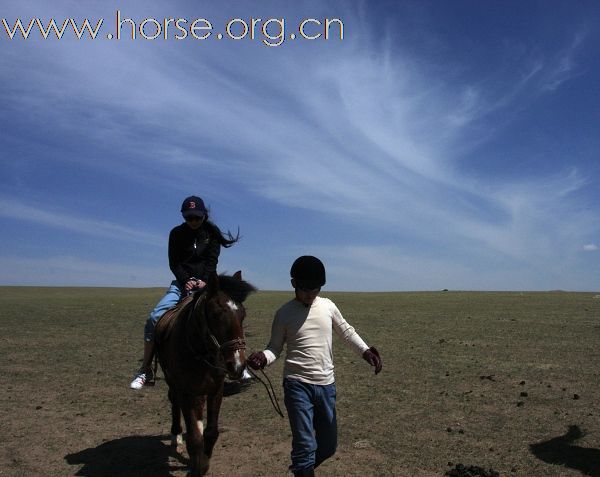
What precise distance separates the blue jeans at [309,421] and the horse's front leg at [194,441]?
133 centimetres

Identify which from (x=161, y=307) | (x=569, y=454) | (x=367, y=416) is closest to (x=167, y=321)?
(x=161, y=307)

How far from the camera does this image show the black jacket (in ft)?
22.1

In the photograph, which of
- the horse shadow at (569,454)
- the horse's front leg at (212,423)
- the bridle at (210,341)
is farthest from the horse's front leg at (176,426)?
the horse shadow at (569,454)

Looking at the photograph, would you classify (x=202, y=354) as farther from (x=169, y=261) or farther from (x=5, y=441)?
(x=5, y=441)

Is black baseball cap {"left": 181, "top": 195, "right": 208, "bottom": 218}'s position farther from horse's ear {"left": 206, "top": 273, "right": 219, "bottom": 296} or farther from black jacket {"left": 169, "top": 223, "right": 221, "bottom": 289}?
horse's ear {"left": 206, "top": 273, "right": 219, "bottom": 296}

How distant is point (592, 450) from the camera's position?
6.30 m

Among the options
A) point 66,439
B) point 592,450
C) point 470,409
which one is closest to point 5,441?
point 66,439

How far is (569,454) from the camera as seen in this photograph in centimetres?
619

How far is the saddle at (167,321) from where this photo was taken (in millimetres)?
5968

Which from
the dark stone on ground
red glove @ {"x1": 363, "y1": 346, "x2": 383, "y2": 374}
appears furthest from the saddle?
the dark stone on ground

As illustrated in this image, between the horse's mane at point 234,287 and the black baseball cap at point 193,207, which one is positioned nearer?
the horse's mane at point 234,287

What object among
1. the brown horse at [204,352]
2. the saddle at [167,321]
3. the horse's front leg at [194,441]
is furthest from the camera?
the saddle at [167,321]

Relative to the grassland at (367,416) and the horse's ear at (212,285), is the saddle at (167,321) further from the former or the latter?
the grassland at (367,416)

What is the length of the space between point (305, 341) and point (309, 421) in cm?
63
